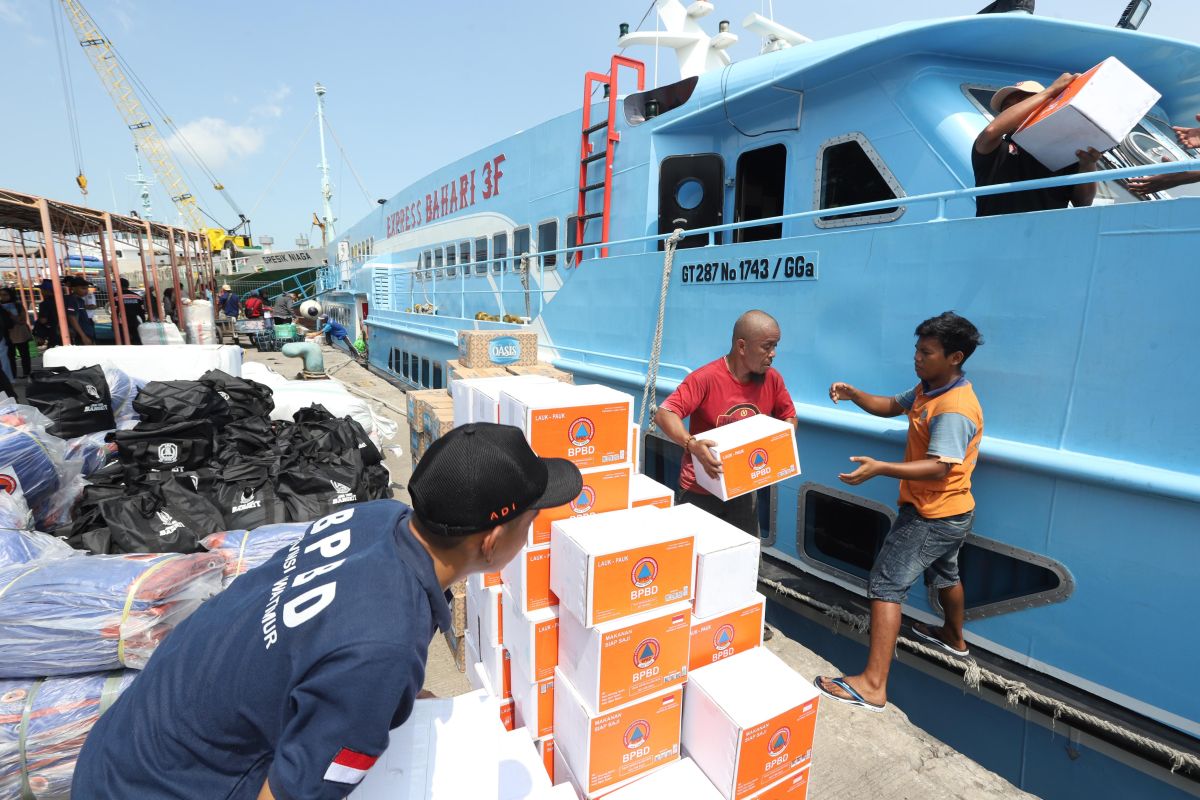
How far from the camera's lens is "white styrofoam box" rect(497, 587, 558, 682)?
2348mm

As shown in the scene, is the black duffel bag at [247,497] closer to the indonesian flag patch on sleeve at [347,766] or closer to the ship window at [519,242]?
the indonesian flag patch on sleeve at [347,766]

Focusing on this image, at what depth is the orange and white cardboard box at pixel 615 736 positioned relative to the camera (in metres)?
2.14

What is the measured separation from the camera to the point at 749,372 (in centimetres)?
327

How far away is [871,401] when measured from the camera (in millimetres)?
3311

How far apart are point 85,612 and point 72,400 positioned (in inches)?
117

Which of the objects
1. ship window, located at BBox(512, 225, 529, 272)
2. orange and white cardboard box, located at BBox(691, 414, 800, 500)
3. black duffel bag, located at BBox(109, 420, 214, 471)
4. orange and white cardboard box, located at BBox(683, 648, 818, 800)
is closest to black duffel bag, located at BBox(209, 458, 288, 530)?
black duffel bag, located at BBox(109, 420, 214, 471)

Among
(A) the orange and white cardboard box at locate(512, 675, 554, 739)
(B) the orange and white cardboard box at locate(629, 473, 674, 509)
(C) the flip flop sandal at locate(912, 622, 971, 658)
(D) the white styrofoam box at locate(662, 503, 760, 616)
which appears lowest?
(C) the flip flop sandal at locate(912, 622, 971, 658)

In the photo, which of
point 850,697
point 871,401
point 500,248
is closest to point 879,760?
point 850,697

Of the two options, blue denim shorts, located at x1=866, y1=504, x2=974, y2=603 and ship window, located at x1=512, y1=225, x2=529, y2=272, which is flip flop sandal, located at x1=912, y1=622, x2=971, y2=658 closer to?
blue denim shorts, located at x1=866, y1=504, x2=974, y2=603

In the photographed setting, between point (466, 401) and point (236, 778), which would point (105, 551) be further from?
point (236, 778)

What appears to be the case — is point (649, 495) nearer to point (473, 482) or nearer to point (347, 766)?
point (473, 482)

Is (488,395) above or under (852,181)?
under

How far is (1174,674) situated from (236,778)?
3.50m

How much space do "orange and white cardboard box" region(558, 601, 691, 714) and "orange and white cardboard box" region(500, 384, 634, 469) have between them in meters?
0.69
